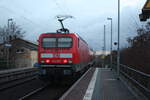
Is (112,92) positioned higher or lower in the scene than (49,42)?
lower

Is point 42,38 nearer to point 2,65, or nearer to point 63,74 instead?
point 63,74

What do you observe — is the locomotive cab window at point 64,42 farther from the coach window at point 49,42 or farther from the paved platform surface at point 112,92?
the paved platform surface at point 112,92

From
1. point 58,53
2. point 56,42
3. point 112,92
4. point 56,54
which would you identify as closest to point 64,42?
point 56,42

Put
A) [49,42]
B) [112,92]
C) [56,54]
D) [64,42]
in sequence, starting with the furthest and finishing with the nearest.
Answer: [49,42], [64,42], [56,54], [112,92]

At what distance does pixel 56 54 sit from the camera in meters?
16.5

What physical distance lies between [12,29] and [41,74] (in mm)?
41983

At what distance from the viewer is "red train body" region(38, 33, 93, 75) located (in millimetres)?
16109

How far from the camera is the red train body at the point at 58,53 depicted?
1611 centimetres

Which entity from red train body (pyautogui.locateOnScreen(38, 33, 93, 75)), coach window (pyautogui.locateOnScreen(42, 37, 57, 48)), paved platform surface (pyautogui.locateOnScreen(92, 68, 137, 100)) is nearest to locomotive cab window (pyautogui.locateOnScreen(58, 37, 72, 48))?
red train body (pyautogui.locateOnScreen(38, 33, 93, 75))

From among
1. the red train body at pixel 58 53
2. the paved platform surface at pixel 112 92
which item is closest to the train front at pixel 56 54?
the red train body at pixel 58 53

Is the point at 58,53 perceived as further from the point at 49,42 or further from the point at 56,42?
the point at 49,42

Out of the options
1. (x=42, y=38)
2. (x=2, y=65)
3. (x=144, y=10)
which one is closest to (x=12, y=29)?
(x=2, y=65)

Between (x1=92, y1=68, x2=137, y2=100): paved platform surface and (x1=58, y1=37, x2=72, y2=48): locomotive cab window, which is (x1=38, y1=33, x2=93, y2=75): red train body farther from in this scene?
(x1=92, y1=68, x2=137, y2=100): paved platform surface

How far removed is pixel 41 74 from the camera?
52.8ft
